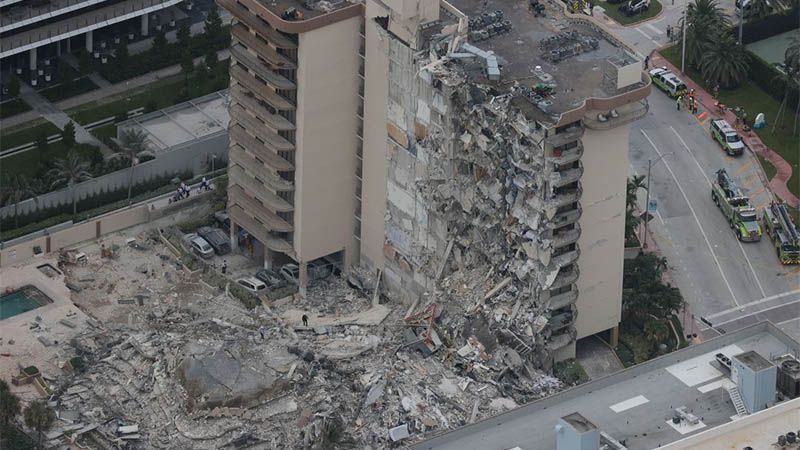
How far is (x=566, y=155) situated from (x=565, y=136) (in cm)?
177

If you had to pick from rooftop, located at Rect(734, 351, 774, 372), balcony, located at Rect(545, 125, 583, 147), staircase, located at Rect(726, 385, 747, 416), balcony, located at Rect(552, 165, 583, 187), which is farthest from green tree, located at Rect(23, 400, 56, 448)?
rooftop, located at Rect(734, 351, 774, 372)

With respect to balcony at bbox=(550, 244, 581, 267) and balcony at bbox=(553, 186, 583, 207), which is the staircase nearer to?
balcony at bbox=(553, 186, 583, 207)

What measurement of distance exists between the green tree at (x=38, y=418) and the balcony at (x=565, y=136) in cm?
4463

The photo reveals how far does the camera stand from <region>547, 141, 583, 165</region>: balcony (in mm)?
194250

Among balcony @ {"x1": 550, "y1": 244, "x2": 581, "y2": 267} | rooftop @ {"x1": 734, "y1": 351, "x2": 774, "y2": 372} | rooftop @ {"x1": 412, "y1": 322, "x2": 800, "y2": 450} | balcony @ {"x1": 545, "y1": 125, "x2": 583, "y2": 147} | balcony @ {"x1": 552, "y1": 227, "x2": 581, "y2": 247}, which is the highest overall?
rooftop @ {"x1": 734, "y1": 351, "x2": 774, "y2": 372}

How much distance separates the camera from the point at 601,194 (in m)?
199

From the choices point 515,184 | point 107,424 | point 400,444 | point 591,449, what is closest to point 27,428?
point 107,424

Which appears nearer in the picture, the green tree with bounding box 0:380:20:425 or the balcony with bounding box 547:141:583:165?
the balcony with bounding box 547:141:583:165

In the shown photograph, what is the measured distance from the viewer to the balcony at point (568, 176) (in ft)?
640

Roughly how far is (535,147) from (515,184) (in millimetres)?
4451

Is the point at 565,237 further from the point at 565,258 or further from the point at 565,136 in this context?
the point at 565,136

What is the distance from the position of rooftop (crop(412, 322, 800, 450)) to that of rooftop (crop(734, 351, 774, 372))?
327 centimetres

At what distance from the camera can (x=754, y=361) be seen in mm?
168625

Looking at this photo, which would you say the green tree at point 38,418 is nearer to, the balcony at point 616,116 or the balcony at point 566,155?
the balcony at point 566,155
